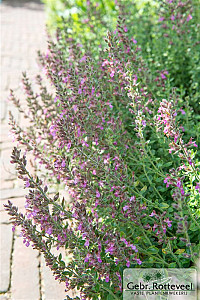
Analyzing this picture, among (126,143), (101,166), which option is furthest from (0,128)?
(101,166)

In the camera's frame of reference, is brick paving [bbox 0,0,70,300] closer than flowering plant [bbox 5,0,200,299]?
No

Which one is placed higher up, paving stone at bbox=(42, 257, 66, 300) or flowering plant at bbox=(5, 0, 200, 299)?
flowering plant at bbox=(5, 0, 200, 299)

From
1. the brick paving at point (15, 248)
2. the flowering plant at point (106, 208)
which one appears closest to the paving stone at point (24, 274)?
the brick paving at point (15, 248)

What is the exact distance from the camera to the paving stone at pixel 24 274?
2939 mm

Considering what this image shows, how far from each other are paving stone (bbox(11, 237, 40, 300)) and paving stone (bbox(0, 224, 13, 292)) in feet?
0.16

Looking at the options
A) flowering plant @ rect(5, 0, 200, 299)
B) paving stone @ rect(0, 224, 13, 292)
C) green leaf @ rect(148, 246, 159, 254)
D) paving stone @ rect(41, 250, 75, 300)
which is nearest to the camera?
flowering plant @ rect(5, 0, 200, 299)

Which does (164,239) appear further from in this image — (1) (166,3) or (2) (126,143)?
(1) (166,3)

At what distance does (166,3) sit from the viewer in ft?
12.5

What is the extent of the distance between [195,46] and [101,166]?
2200 millimetres

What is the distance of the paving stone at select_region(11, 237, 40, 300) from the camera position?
9.64 feet

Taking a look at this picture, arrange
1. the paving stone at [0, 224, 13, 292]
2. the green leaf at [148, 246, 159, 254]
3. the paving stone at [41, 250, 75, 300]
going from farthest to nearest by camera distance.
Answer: the paving stone at [0, 224, 13, 292]
the paving stone at [41, 250, 75, 300]
the green leaf at [148, 246, 159, 254]

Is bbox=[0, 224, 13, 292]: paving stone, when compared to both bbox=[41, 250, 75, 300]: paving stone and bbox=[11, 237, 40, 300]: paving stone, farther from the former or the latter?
bbox=[41, 250, 75, 300]: paving stone

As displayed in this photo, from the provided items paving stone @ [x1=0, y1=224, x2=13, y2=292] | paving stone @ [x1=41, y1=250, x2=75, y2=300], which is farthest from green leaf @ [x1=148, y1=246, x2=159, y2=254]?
paving stone @ [x1=0, y1=224, x2=13, y2=292]

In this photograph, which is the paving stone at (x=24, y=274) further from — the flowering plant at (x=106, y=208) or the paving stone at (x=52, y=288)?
the flowering plant at (x=106, y=208)
